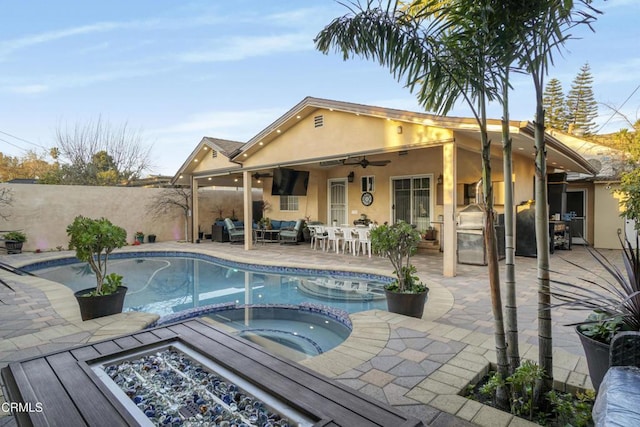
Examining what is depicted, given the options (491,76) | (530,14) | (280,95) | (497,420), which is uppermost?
(280,95)

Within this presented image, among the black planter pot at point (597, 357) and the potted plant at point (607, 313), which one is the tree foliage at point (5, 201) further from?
the black planter pot at point (597, 357)

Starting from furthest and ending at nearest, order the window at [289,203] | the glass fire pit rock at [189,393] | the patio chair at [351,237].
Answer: the window at [289,203], the patio chair at [351,237], the glass fire pit rock at [189,393]

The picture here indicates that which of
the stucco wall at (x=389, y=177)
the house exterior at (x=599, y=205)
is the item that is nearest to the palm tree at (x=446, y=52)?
the stucco wall at (x=389, y=177)

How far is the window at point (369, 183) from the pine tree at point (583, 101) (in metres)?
24.5

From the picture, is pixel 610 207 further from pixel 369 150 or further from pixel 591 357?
pixel 591 357

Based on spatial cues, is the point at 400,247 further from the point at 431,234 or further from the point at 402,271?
the point at 431,234

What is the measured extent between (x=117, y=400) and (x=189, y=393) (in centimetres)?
53

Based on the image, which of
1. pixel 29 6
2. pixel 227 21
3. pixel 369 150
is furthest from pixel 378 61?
pixel 29 6

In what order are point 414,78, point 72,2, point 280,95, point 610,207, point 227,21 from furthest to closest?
point 280,95 → point 610,207 → point 227,21 → point 72,2 → point 414,78

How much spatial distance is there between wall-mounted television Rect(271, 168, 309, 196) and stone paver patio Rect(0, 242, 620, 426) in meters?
7.82

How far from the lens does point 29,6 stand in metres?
9.45

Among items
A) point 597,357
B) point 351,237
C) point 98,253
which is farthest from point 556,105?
point 98,253

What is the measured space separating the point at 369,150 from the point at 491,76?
235 inches

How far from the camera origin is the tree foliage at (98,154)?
20.4 meters
